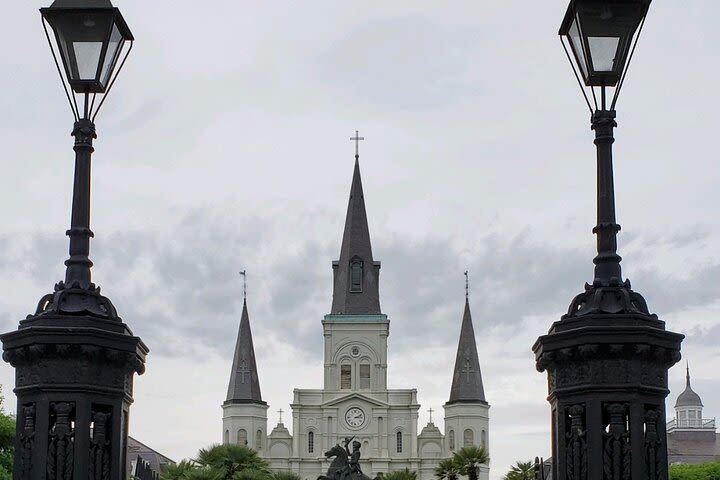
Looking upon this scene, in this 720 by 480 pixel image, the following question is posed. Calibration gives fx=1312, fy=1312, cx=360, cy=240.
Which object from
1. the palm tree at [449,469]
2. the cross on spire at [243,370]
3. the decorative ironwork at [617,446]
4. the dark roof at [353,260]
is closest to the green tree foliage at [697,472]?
the palm tree at [449,469]

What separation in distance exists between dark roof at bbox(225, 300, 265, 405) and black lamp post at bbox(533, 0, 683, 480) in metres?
108

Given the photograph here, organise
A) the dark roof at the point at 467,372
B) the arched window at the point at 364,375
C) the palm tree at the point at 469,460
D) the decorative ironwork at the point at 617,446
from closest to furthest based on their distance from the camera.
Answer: the decorative ironwork at the point at 617,446, the palm tree at the point at 469,460, the dark roof at the point at 467,372, the arched window at the point at 364,375

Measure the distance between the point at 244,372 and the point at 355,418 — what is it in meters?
10.6

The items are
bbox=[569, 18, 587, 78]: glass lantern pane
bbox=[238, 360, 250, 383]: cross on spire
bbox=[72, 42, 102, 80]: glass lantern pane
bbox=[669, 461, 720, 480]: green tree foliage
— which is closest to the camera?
bbox=[569, 18, 587, 78]: glass lantern pane

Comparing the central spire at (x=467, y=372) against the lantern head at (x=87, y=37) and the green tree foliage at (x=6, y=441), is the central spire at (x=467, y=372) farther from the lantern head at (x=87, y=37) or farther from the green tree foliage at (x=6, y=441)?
the lantern head at (x=87, y=37)

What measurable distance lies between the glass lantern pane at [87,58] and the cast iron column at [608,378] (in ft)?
10.3

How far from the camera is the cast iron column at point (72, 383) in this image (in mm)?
7387

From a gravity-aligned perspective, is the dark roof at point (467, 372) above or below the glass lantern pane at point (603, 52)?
above

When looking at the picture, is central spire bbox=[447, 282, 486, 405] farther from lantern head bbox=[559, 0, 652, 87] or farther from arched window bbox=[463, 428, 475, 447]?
lantern head bbox=[559, 0, 652, 87]

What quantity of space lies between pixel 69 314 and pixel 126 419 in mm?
758

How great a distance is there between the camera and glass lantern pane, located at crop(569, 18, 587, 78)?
7.86 m

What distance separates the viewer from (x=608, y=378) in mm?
7324

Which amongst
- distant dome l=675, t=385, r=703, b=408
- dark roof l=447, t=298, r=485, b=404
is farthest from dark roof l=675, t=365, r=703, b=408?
dark roof l=447, t=298, r=485, b=404

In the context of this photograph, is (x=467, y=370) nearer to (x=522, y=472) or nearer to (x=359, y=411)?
(x=359, y=411)
